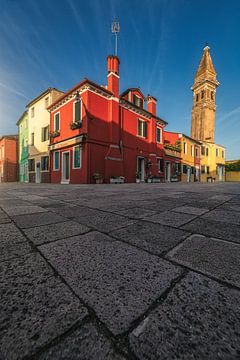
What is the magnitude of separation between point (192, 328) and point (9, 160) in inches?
1035

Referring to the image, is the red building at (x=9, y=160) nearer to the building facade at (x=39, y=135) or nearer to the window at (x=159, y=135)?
the building facade at (x=39, y=135)

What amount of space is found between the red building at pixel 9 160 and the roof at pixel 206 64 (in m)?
38.9

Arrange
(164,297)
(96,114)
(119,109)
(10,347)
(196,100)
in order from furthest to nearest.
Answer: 1. (196,100)
2. (119,109)
3. (96,114)
4. (164,297)
5. (10,347)

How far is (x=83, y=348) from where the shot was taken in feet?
1.50

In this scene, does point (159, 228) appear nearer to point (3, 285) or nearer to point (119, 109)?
point (3, 285)

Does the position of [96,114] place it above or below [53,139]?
above

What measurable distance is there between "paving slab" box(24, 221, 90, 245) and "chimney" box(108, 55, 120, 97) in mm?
11810

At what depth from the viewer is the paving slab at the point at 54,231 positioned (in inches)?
51.1

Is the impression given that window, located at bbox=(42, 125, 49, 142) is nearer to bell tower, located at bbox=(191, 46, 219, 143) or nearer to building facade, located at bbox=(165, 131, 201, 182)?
building facade, located at bbox=(165, 131, 201, 182)

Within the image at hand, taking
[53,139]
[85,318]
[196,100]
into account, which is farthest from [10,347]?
[196,100]

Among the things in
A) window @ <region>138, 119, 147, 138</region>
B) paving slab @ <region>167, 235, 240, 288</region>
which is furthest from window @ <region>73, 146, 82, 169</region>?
paving slab @ <region>167, 235, 240, 288</region>

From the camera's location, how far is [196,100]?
3562 cm

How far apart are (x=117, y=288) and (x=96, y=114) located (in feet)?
36.7

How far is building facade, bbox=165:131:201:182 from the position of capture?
66.0ft
